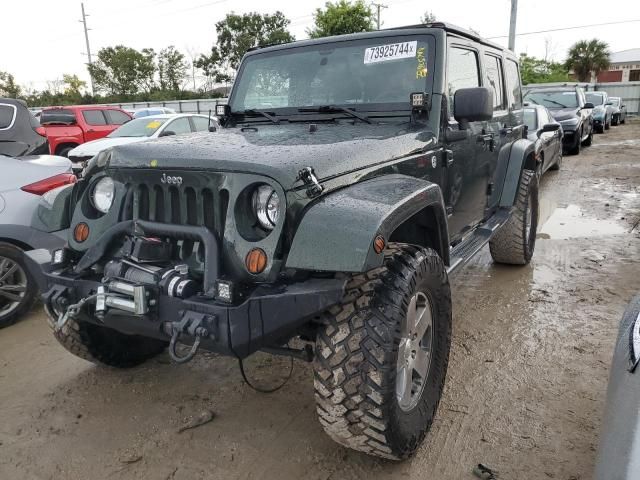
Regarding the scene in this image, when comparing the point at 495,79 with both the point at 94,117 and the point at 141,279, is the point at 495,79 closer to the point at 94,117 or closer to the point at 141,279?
the point at 141,279

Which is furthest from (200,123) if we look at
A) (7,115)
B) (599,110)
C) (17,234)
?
(599,110)

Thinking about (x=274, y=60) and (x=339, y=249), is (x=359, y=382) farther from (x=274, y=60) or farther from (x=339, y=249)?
(x=274, y=60)

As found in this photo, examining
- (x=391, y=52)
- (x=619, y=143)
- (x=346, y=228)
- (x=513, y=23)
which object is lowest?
(x=619, y=143)

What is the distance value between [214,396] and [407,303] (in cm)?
146

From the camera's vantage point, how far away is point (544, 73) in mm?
41844

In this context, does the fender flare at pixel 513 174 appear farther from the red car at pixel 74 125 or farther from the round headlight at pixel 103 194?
the red car at pixel 74 125

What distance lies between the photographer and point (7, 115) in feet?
17.3

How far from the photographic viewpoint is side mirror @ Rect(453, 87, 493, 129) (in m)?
3.15

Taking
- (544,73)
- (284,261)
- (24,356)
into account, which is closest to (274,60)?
A: (284,261)

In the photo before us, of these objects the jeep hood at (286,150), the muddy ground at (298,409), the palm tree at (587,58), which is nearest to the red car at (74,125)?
the muddy ground at (298,409)

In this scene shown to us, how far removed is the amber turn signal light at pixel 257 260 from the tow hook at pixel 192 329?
26 cm

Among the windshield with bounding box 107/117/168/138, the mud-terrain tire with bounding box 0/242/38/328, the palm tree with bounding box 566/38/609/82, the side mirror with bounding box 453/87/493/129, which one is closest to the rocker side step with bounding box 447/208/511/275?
the side mirror with bounding box 453/87/493/129

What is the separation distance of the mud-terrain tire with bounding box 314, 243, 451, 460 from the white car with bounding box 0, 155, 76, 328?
8.93 feet

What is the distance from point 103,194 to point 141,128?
841 cm
